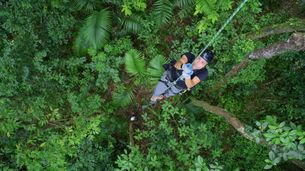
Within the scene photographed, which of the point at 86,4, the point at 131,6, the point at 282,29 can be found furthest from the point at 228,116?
the point at 86,4

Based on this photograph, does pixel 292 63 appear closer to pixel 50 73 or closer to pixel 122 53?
pixel 122 53

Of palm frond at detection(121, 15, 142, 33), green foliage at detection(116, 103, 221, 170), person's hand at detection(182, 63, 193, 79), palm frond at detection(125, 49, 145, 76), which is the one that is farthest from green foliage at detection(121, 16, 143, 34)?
person's hand at detection(182, 63, 193, 79)

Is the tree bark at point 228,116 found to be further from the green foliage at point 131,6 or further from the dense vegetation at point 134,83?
the green foliage at point 131,6

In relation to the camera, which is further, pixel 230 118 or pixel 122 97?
pixel 122 97

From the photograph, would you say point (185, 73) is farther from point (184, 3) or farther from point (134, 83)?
point (184, 3)

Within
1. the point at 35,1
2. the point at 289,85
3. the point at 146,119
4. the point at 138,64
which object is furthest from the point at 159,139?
the point at 35,1
